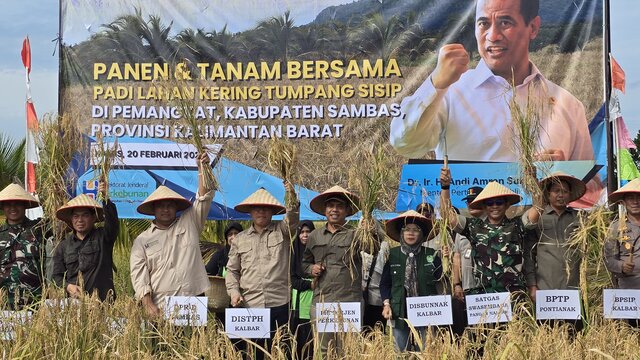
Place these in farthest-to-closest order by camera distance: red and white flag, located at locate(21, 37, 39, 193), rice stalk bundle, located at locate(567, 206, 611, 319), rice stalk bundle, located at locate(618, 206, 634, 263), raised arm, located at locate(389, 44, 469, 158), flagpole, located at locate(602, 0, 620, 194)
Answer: red and white flag, located at locate(21, 37, 39, 193) → raised arm, located at locate(389, 44, 469, 158) → flagpole, located at locate(602, 0, 620, 194) → rice stalk bundle, located at locate(618, 206, 634, 263) → rice stalk bundle, located at locate(567, 206, 611, 319)

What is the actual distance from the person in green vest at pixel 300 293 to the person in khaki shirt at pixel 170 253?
0.71 m

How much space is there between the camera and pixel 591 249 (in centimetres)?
585

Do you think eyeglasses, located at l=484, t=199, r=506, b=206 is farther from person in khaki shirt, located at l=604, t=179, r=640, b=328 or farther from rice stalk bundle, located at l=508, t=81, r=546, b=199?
person in khaki shirt, located at l=604, t=179, r=640, b=328

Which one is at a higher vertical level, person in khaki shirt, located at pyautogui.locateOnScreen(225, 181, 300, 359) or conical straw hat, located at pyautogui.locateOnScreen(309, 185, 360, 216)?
conical straw hat, located at pyautogui.locateOnScreen(309, 185, 360, 216)

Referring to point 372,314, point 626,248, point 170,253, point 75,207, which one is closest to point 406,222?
point 372,314

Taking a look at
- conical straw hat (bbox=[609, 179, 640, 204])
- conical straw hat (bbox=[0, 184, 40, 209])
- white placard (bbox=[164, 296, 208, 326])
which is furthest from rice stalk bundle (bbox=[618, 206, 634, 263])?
conical straw hat (bbox=[0, 184, 40, 209])

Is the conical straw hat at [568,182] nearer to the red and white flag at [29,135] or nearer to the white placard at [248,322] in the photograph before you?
the white placard at [248,322]

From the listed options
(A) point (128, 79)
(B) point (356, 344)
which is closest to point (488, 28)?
(A) point (128, 79)

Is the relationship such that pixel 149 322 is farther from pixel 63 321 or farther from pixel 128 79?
pixel 128 79

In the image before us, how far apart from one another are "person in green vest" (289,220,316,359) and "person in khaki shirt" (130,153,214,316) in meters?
0.71

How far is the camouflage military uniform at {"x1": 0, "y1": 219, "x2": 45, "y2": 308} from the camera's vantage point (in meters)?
6.18

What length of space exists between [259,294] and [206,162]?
1.10 metres

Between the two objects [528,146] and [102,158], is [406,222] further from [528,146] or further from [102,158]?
[102,158]

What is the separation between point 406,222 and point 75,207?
8.44 feet
